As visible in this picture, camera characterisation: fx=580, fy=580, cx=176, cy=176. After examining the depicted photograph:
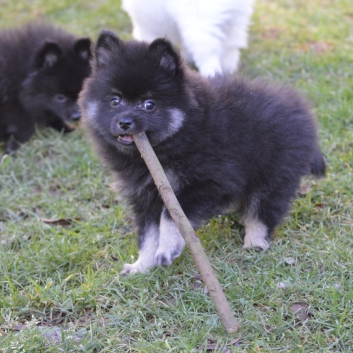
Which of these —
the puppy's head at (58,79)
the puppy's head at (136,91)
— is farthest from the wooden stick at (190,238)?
the puppy's head at (58,79)

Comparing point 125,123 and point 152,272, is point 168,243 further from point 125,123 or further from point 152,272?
point 125,123

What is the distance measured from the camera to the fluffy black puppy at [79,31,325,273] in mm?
3240

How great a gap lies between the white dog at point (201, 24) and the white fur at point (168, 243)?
1.96 m

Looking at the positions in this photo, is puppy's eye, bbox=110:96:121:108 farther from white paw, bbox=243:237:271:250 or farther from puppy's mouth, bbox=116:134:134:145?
white paw, bbox=243:237:271:250

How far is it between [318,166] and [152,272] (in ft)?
4.61

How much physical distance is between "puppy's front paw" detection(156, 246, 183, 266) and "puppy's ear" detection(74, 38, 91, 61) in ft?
8.66

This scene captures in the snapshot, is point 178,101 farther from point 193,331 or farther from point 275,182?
point 193,331

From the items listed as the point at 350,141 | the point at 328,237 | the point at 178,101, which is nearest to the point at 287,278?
the point at 328,237

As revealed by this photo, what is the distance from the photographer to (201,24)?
17.0ft

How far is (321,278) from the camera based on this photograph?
3.29m

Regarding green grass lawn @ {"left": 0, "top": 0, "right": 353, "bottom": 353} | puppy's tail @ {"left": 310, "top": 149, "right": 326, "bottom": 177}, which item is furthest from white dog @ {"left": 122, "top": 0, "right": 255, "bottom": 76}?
puppy's tail @ {"left": 310, "top": 149, "right": 326, "bottom": 177}

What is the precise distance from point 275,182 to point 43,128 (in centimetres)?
278

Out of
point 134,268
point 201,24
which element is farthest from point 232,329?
point 201,24

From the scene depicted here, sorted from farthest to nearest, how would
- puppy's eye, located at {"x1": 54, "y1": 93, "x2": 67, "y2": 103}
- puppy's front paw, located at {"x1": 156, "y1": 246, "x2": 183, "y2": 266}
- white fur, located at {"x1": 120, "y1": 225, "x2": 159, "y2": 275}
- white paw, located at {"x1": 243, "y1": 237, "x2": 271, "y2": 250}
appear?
puppy's eye, located at {"x1": 54, "y1": 93, "x2": 67, "y2": 103} < white paw, located at {"x1": 243, "y1": 237, "x2": 271, "y2": 250} < white fur, located at {"x1": 120, "y1": 225, "x2": 159, "y2": 275} < puppy's front paw, located at {"x1": 156, "y1": 246, "x2": 183, "y2": 266}
